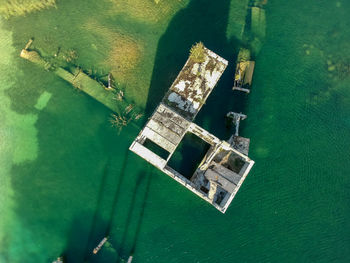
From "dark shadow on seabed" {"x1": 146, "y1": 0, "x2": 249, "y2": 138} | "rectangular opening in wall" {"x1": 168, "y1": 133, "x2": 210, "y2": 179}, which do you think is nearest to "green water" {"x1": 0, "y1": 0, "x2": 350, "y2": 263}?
"dark shadow on seabed" {"x1": 146, "y1": 0, "x2": 249, "y2": 138}

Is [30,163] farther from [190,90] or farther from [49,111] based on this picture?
[190,90]

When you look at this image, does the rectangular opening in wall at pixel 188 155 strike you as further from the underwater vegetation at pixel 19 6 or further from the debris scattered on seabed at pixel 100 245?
the underwater vegetation at pixel 19 6

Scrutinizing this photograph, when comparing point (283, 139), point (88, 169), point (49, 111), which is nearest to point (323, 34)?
point (283, 139)

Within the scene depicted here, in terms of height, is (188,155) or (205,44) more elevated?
(205,44)

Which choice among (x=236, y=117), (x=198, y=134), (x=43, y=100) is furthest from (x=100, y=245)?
(x=236, y=117)

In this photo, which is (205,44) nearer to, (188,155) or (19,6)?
(188,155)
